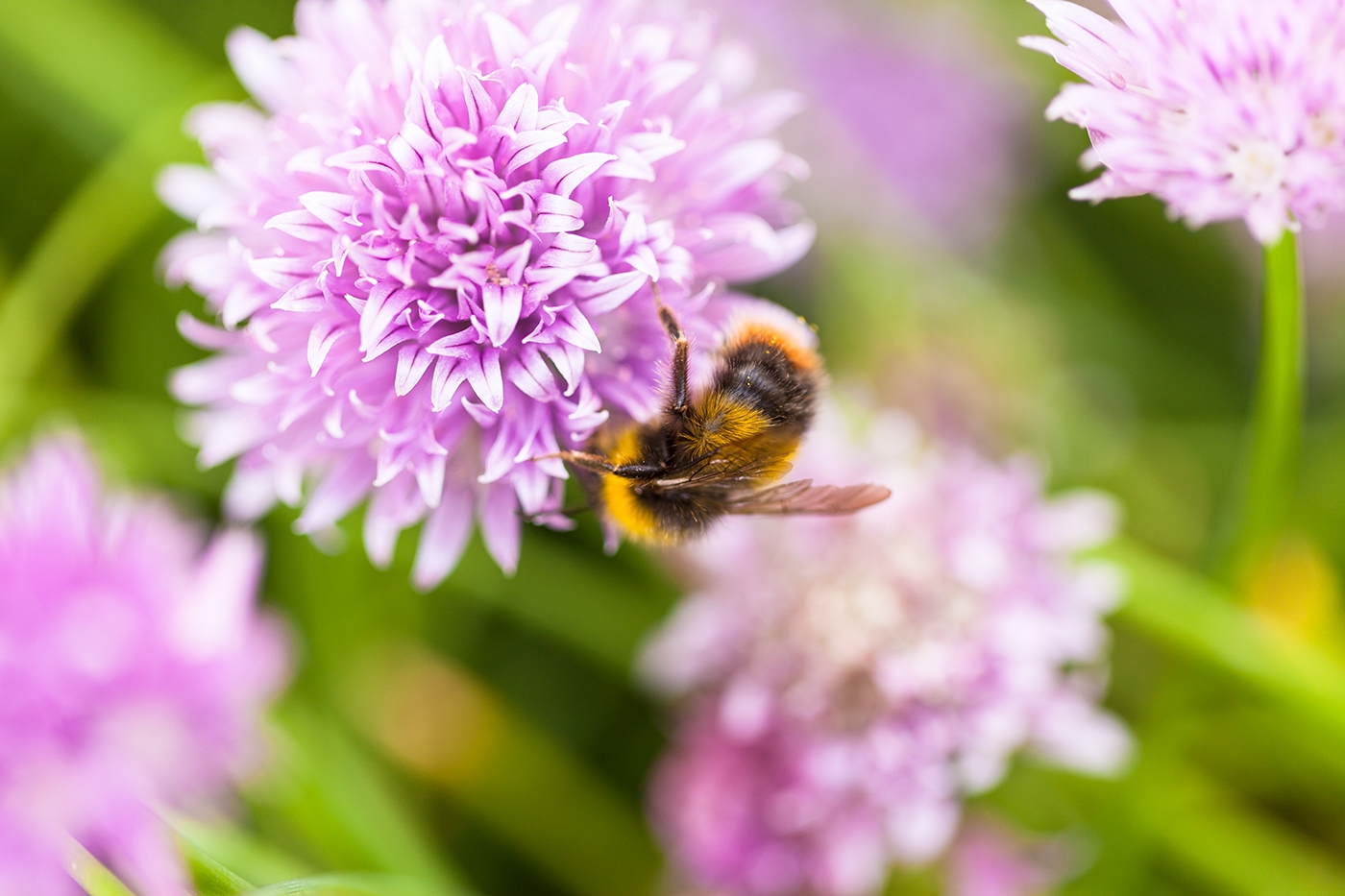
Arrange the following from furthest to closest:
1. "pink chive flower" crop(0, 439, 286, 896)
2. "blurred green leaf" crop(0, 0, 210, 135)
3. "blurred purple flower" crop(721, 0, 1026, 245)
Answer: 1. "blurred purple flower" crop(721, 0, 1026, 245)
2. "blurred green leaf" crop(0, 0, 210, 135)
3. "pink chive flower" crop(0, 439, 286, 896)

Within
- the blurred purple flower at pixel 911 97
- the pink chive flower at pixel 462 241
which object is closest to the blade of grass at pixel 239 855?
the pink chive flower at pixel 462 241

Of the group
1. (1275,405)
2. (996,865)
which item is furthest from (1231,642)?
(996,865)

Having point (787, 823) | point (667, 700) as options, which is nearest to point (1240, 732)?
point (787, 823)

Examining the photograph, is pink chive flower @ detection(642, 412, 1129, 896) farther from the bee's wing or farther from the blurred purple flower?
the blurred purple flower

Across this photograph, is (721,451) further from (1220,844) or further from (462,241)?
(1220,844)

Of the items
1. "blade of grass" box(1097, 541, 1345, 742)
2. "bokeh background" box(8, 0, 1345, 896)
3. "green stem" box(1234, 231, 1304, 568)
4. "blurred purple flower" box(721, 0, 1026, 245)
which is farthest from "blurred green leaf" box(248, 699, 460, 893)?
"blurred purple flower" box(721, 0, 1026, 245)

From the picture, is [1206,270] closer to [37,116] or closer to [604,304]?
[604,304]
